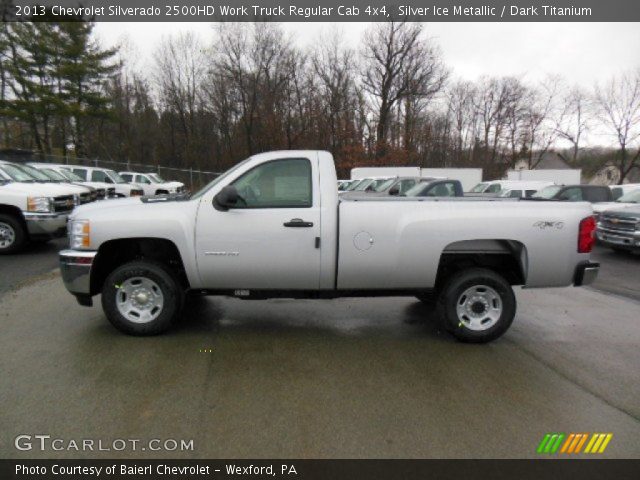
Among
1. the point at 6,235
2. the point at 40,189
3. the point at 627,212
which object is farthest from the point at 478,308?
the point at 6,235

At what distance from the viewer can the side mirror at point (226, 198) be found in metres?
3.94

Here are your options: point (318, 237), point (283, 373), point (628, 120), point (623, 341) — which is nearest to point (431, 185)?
point (623, 341)

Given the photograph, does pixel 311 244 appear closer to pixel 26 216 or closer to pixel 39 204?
pixel 39 204

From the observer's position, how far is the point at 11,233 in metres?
8.45

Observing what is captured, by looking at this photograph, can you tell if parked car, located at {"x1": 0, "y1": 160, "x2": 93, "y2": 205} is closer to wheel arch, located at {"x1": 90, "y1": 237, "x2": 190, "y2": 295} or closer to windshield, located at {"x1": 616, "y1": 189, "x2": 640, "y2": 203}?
wheel arch, located at {"x1": 90, "y1": 237, "x2": 190, "y2": 295}

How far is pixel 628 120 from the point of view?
39.5 metres

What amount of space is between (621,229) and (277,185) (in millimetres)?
9828

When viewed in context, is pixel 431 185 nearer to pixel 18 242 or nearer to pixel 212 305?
pixel 212 305

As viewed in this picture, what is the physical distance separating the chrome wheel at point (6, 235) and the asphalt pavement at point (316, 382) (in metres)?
3.88

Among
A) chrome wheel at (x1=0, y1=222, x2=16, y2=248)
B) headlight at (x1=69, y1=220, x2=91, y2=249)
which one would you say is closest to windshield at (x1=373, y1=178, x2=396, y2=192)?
chrome wheel at (x1=0, y1=222, x2=16, y2=248)

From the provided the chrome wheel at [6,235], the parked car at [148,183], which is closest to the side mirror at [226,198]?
the chrome wheel at [6,235]

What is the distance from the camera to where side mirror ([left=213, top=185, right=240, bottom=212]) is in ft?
12.9
